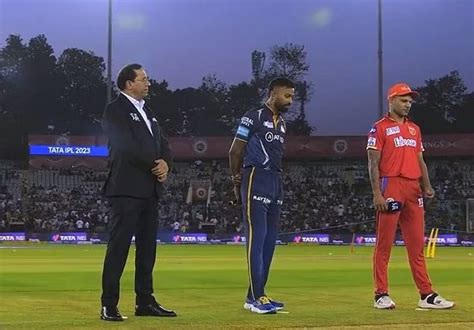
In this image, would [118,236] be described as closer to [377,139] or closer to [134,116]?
[134,116]

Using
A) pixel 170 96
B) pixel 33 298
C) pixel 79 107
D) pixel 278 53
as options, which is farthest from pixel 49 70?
pixel 33 298

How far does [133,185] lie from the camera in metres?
6.43

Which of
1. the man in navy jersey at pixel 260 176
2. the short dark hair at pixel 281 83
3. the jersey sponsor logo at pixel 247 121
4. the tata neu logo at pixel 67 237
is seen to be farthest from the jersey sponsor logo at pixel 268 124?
the tata neu logo at pixel 67 237

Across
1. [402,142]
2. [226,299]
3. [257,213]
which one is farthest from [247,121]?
[226,299]

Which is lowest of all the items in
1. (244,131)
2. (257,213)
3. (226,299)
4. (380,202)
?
(226,299)

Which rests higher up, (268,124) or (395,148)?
(268,124)

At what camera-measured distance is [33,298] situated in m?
9.21

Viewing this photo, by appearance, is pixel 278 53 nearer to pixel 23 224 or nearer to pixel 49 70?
pixel 49 70

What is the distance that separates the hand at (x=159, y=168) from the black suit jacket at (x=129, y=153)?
0.11 ft

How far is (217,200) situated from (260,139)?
42.6 meters

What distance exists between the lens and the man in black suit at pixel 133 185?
6391 millimetres

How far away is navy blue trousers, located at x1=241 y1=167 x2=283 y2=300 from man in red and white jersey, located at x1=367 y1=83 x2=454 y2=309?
1169mm

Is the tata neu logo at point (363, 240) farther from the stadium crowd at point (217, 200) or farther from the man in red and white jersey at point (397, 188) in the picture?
the man in red and white jersey at point (397, 188)

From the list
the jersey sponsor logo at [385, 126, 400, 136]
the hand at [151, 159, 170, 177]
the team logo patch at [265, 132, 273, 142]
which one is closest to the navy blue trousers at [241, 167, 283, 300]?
the team logo patch at [265, 132, 273, 142]
